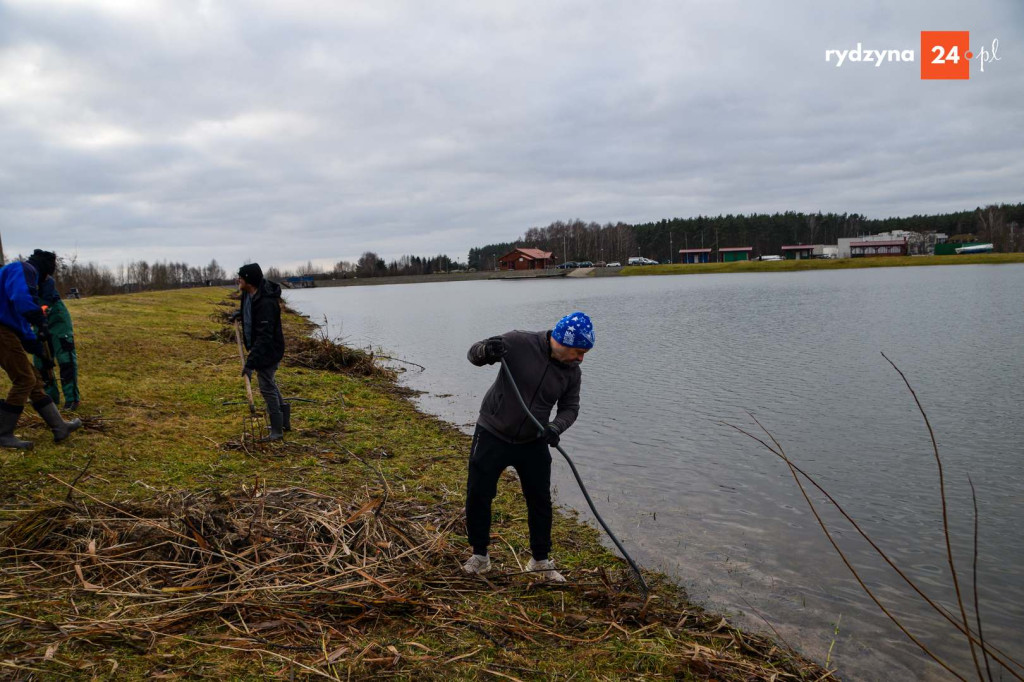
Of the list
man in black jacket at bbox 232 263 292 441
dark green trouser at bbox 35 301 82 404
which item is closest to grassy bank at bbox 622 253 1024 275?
man in black jacket at bbox 232 263 292 441

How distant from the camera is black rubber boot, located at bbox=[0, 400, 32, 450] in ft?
25.1

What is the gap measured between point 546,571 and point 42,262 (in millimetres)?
7873

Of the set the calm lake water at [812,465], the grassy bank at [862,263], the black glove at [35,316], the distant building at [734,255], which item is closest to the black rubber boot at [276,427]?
the black glove at [35,316]

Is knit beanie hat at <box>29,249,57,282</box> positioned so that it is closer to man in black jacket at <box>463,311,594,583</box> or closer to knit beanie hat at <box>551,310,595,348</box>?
man in black jacket at <box>463,311,594,583</box>

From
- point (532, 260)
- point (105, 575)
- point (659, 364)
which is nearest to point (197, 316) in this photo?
point (659, 364)

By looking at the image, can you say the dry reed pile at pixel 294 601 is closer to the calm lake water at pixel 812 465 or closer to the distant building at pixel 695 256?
the calm lake water at pixel 812 465

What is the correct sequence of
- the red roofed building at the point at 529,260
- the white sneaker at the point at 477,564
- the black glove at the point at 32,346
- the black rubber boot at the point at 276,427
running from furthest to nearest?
1. the red roofed building at the point at 529,260
2. the black rubber boot at the point at 276,427
3. the black glove at the point at 32,346
4. the white sneaker at the point at 477,564

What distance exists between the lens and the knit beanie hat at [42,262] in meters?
8.70

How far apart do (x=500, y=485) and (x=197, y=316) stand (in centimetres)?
2563

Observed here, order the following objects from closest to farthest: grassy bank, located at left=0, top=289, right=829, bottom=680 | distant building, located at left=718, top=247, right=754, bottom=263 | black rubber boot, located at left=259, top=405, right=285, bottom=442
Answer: grassy bank, located at left=0, top=289, right=829, bottom=680 → black rubber boot, located at left=259, top=405, right=285, bottom=442 → distant building, located at left=718, top=247, right=754, bottom=263

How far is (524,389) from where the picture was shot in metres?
5.25

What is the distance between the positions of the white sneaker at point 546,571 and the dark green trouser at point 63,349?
7.54 metres

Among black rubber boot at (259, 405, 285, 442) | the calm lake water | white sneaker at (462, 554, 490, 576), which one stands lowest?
the calm lake water

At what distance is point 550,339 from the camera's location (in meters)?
5.27
